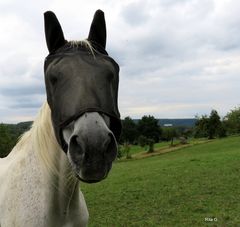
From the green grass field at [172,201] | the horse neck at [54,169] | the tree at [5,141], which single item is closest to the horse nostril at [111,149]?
the horse neck at [54,169]

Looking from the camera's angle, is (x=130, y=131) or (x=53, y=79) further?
(x=130, y=131)

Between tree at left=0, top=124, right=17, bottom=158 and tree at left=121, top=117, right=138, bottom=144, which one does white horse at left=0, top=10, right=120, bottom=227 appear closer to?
tree at left=0, top=124, right=17, bottom=158

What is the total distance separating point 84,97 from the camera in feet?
9.13

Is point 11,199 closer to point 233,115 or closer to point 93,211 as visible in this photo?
point 93,211

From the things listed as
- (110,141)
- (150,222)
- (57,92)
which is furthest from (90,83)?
(150,222)

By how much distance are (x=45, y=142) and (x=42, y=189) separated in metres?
0.41

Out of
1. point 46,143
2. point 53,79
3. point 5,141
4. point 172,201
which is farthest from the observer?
point 5,141

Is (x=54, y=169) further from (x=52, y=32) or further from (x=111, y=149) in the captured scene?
(x=52, y=32)

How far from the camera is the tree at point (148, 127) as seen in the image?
70.6 metres

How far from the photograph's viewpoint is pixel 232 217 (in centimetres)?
958

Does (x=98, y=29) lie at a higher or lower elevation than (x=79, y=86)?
higher

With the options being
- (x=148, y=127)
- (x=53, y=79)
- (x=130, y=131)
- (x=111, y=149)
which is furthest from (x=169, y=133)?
(x=111, y=149)

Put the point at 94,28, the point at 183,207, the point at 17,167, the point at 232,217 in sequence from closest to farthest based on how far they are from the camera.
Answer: the point at 94,28 < the point at 17,167 < the point at 232,217 < the point at 183,207

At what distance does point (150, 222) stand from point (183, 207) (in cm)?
182
